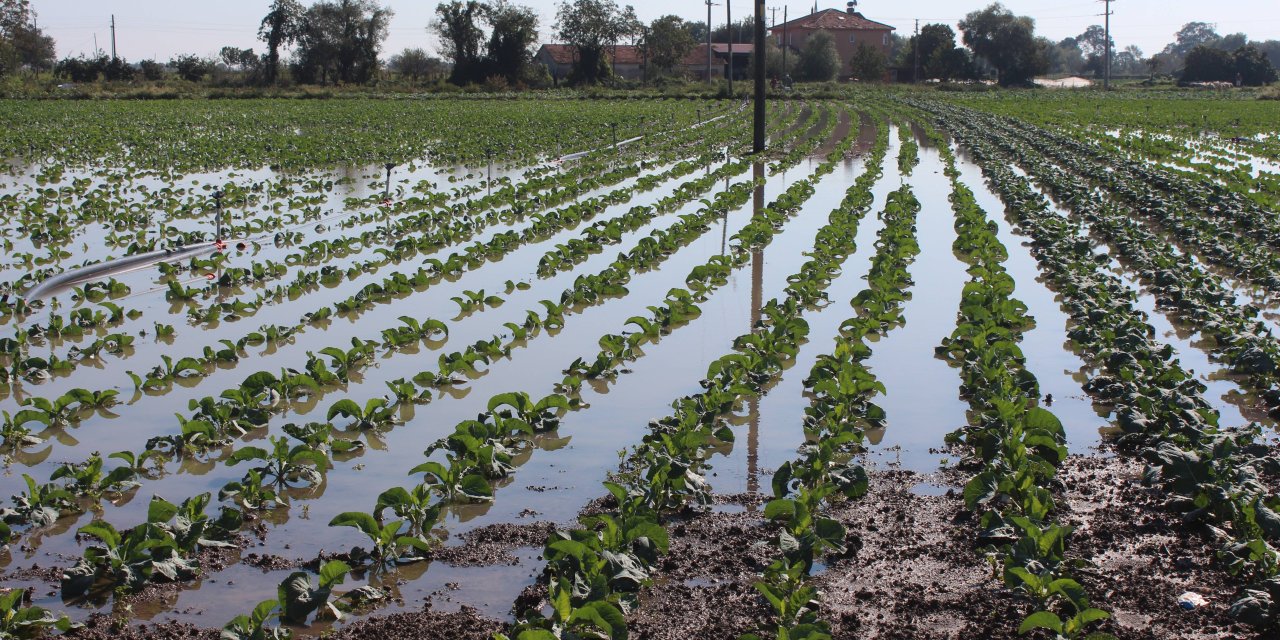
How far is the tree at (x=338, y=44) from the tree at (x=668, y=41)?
2013 centimetres

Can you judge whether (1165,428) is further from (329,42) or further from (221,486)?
(329,42)

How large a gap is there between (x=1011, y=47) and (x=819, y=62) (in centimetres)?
1670

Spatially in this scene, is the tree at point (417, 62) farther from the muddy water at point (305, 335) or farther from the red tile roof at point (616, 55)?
the muddy water at point (305, 335)

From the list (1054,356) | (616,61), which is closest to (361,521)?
(1054,356)

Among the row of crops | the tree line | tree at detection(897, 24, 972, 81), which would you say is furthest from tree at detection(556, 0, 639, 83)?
the row of crops

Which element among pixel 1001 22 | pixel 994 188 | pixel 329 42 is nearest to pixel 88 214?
pixel 994 188

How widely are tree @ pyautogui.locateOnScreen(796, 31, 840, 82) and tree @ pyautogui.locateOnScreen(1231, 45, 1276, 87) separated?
32433 mm

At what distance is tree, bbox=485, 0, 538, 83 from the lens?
8000 cm

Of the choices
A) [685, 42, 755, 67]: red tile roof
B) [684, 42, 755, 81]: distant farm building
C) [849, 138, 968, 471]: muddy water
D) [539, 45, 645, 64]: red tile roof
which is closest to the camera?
[849, 138, 968, 471]: muddy water

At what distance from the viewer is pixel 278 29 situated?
272 feet

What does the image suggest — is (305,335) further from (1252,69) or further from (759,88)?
(1252,69)

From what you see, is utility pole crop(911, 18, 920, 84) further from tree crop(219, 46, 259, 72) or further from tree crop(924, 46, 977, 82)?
tree crop(219, 46, 259, 72)

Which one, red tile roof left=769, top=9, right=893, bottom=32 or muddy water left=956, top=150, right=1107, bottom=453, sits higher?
red tile roof left=769, top=9, right=893, bottom=32

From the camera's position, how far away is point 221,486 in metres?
6.43
